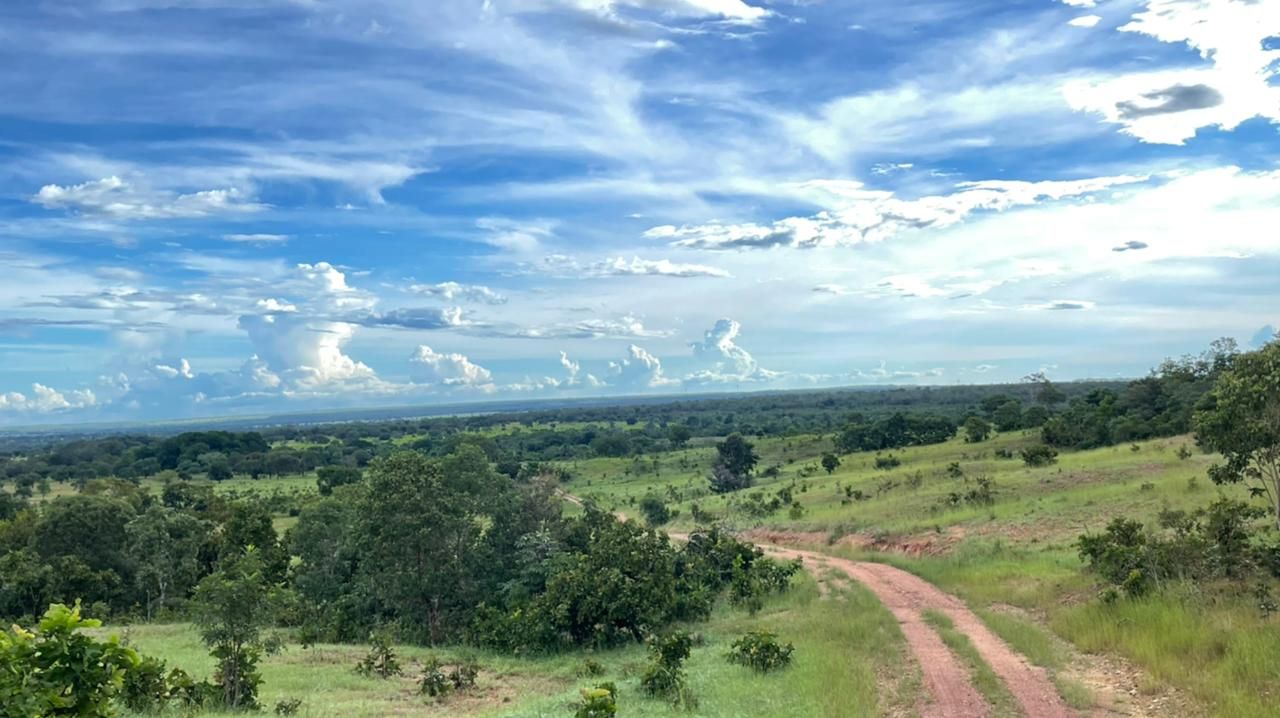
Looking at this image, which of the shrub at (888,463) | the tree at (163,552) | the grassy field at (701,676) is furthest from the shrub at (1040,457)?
the tree at (163,552)

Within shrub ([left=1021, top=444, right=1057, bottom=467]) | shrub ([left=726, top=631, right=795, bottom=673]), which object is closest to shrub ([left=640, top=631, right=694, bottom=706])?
shrub ([left=726, top=631, right=795, bottom=673])

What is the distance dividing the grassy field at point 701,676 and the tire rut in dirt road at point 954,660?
1.78ft

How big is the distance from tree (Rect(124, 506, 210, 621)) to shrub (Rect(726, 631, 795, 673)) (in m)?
37.0

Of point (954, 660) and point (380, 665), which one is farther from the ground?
point (954, 660)

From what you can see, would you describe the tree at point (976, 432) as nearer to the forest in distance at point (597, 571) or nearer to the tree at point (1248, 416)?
the forest in distance at point (597, 571)

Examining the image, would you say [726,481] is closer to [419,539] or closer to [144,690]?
[419,539]

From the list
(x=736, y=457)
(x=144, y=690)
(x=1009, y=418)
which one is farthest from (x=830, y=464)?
(x=144, y=690)

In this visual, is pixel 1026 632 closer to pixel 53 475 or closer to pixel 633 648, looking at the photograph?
pixel 633 648

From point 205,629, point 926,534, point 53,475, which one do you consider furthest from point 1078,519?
point 53,475

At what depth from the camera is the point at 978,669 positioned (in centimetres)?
1720

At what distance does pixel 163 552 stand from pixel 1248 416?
4900 centimetres

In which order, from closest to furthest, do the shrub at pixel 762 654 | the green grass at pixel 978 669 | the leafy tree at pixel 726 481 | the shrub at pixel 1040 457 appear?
the green grass at pixel 978 669
the shrub at pixel 762 654
the shrub at pixel 1040 457
the leafy tree at pixel 726 481

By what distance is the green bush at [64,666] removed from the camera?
7.63 meters

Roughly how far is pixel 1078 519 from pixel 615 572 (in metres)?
21.4
